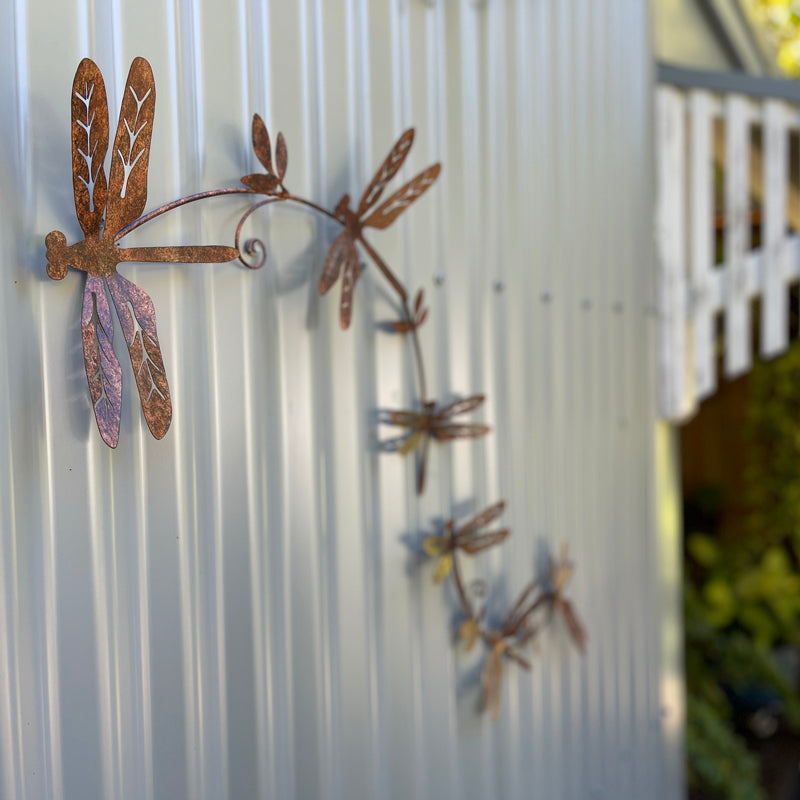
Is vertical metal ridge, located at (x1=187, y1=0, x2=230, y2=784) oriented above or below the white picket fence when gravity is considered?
below

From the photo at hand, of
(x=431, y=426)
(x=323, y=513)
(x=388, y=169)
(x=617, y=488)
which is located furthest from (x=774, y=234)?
(x=323, y=513)

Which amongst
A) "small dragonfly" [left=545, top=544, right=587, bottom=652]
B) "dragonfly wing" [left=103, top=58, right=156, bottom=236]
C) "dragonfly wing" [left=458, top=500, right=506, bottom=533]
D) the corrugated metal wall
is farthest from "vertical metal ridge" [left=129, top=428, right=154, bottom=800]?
"small dragonfly" [left=545, top=544, right=587, bottom=652]

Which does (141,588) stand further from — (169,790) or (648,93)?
(648,93)

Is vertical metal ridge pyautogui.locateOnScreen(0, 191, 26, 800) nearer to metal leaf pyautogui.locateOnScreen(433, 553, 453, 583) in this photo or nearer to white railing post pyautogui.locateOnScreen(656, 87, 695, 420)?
metal leaf pyautogui.locateOnScreen(433, 553, 453, 583)

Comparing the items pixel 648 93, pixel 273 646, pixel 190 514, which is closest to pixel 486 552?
pixel 273 646

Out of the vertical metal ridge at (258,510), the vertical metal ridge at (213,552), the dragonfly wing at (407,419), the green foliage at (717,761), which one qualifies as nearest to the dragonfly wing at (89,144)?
the vertical metal ridge at (213,552)

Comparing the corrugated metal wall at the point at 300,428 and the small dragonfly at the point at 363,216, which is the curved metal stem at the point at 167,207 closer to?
the corrugated metal wall at the point at 300,428

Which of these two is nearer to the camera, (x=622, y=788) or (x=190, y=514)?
(x=190, y=514)
